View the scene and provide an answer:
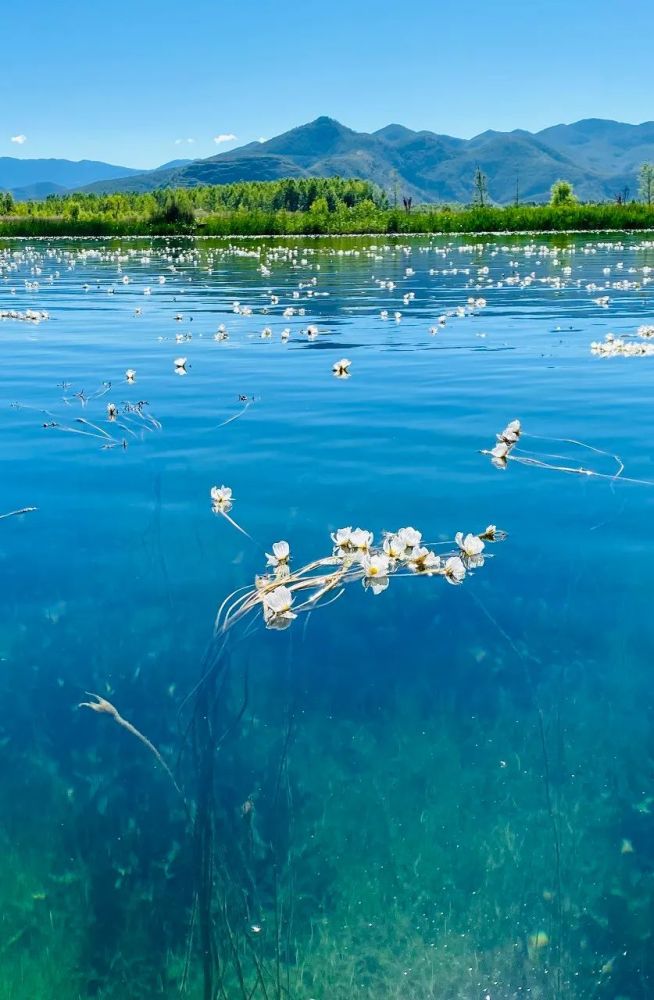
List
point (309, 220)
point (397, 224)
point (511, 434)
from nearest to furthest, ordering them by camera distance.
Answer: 1. point (511, 434)
2. point (397, 224)
3. point (309, 220)

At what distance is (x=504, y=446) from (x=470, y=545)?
283cm

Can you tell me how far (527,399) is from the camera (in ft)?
37.9

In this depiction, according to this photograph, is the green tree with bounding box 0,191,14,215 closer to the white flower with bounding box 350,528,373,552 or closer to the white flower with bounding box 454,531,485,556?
the white flower with bounding box 350,528,373,552

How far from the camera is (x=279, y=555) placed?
5.86m

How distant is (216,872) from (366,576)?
102 inches

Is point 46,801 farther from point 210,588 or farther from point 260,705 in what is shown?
point 210,588

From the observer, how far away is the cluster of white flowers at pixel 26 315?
A: 884 inches

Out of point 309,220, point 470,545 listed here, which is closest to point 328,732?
point 470,545

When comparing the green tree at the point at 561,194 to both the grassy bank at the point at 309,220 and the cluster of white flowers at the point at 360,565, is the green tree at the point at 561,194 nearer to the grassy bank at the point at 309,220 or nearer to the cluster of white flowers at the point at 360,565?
the grassy bank at the point at 309,220

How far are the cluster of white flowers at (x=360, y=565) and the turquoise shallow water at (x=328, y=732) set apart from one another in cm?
14

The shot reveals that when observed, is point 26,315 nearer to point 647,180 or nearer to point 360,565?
point 360,565

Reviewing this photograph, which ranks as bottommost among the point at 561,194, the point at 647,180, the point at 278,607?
the point at 278,607

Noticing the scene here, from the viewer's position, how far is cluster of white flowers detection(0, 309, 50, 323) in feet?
73.7

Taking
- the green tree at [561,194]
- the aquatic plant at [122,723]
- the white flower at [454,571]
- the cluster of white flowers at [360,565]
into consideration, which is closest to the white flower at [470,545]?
the cluster of white flowers at [360,565]
